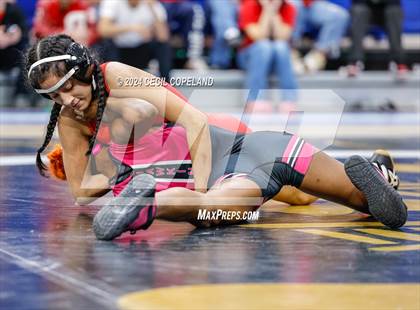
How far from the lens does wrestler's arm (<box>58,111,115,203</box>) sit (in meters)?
4.28

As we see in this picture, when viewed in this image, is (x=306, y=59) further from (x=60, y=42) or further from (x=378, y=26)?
(x=60, y=42)

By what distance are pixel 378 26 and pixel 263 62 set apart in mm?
1908

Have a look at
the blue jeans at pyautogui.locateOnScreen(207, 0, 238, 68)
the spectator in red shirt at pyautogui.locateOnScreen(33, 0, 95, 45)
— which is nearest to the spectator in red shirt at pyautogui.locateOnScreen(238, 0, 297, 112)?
the blue jeans at pyautogui.locateOnScreen(207, 0, 238, 68)

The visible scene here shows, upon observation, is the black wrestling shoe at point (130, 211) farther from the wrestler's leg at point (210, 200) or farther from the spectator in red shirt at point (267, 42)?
the spectator in red shirt at point (267, 42)

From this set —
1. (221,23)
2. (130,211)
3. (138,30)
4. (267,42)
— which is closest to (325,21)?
(267,42)

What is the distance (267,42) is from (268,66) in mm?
286

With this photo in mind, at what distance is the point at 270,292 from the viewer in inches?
114

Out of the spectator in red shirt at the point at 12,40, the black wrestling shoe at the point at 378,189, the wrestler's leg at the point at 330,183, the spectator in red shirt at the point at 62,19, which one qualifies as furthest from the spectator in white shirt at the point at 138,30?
the black wrestling shoe at the point at 378,189

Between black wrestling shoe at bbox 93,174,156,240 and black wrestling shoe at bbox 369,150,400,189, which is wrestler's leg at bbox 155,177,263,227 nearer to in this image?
black wrestling shoe at bbox 93,174,156,240

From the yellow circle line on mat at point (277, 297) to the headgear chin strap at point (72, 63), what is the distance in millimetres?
1292

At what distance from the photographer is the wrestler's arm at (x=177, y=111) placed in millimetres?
4078

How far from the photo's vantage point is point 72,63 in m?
3.92

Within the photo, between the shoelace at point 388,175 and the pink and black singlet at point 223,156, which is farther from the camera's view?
the shoelace at point 388,175

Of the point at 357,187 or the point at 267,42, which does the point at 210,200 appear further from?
the point at 267,42
